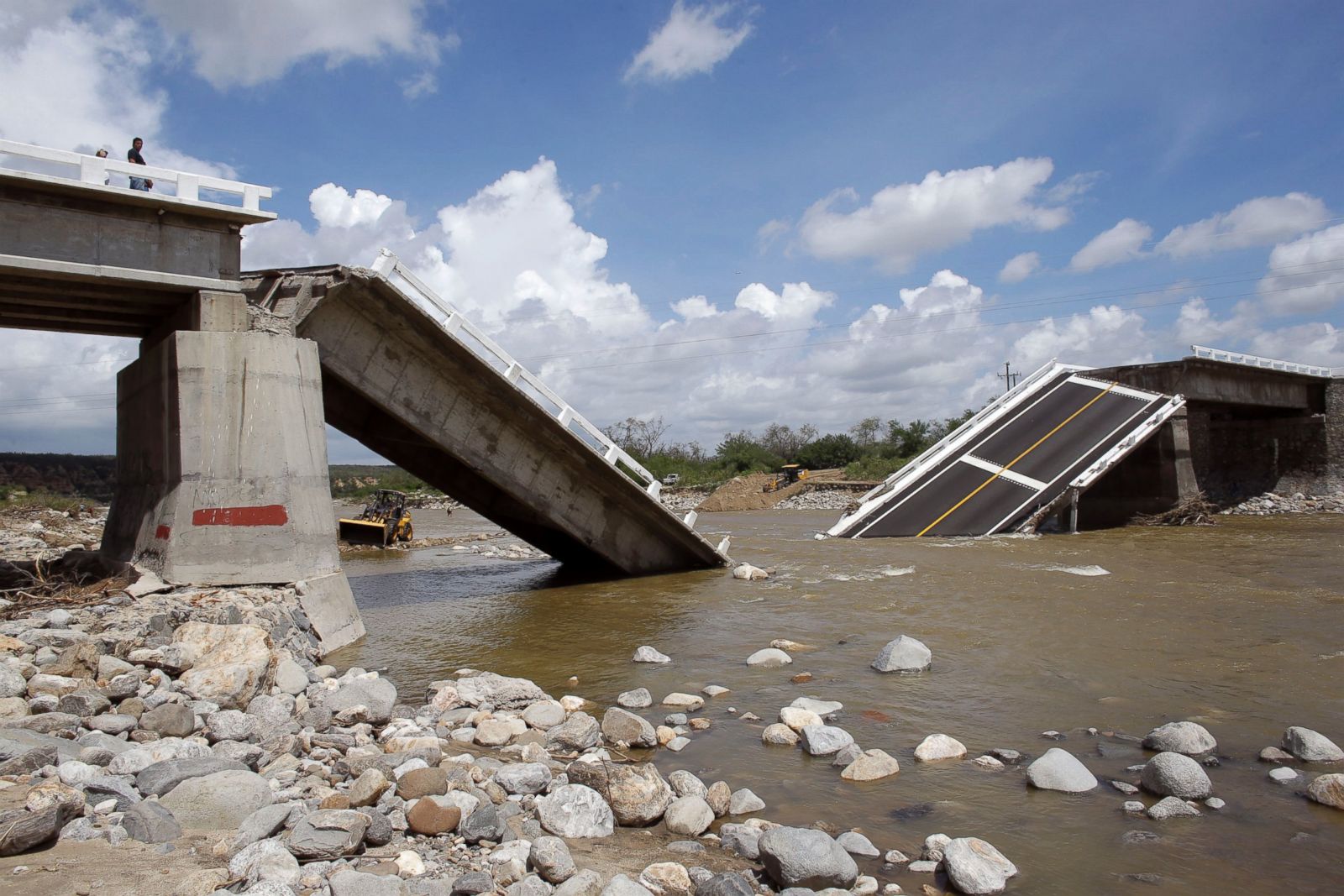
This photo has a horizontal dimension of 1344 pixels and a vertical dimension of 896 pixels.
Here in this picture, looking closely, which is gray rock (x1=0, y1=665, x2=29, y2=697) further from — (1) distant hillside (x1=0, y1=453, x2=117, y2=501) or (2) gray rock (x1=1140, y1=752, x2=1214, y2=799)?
(1) distant hillside (x1=0, y1=453, x2=117, y2=501)

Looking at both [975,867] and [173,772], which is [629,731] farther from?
[173,772]

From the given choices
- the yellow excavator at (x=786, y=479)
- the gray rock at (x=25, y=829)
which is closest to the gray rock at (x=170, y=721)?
the gray rock at (x=25, y=829)

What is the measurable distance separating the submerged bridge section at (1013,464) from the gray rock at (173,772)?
18936 millimetres

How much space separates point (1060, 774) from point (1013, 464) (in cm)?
1912

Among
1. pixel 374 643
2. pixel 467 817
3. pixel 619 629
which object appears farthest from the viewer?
pixel 619 629

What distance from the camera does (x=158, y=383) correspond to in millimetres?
9328

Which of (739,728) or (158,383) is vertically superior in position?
(158,383)

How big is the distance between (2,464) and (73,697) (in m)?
45.9

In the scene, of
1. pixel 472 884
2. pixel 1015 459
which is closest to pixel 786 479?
pixel 1015 459

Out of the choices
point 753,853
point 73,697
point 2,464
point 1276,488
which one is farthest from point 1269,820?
point 2,464

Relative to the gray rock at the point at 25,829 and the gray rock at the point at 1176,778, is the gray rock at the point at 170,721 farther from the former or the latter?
the gray rock at the point at 1176,778

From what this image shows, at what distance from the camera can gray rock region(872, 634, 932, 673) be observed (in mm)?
7949

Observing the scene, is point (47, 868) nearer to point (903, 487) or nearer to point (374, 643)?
point (374, 643)

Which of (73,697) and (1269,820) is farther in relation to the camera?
(73,697)
